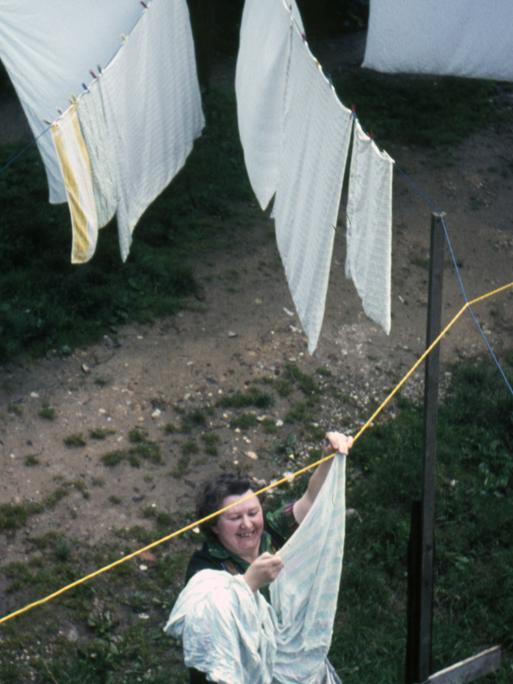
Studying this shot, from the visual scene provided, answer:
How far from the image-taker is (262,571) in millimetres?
3404

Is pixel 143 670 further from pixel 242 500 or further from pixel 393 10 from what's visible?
pixel 393 10

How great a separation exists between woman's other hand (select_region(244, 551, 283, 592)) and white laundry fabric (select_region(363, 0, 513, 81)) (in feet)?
16.1

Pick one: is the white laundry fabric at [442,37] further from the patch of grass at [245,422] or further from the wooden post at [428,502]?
the wooden post at [428,502]

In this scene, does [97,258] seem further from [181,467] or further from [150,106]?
[181,467]

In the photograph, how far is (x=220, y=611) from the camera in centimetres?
331

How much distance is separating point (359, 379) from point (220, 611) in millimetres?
3687

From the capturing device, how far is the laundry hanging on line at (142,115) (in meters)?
6.02

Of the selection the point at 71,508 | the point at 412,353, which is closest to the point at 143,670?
→ the point at 71,508

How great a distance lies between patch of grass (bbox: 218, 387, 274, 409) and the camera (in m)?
6.57

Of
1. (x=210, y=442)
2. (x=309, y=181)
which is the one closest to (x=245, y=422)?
(x=210, y=442)

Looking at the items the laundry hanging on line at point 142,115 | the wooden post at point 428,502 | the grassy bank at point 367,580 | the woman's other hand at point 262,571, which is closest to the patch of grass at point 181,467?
the grassy bank at point 367,580

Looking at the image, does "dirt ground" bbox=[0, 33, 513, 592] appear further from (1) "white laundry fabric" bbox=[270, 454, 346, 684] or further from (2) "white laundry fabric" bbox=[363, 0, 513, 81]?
(1) "white laundry fabric" bbox=[270, 454, 346, 684]

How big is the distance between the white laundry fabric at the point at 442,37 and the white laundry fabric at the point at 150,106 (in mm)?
1327

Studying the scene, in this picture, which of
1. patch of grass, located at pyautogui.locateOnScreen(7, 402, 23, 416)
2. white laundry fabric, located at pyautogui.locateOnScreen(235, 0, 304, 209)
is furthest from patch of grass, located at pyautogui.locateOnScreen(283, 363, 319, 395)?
patch of grass, located at pyautogui.locateOnScreen(7, 402, 23, 416)
